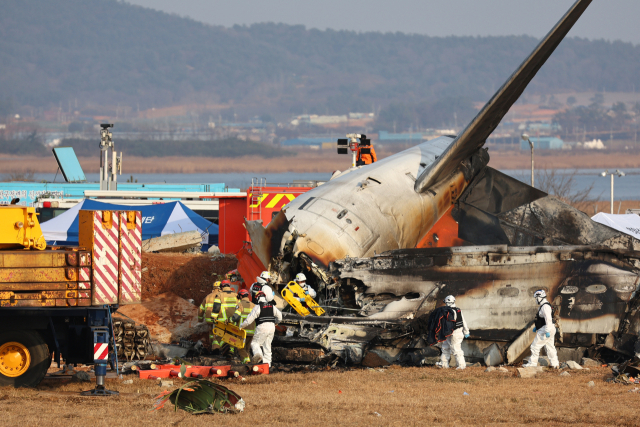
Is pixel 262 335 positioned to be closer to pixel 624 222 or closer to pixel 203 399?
pixel 203 399

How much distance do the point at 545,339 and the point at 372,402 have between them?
4.90 meters

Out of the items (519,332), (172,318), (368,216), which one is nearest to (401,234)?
(368,216)

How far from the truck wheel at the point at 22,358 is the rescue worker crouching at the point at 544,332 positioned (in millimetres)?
9424

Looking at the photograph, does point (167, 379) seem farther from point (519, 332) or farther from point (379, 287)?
point (519, 332)

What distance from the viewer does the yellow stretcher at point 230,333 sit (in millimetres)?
15734

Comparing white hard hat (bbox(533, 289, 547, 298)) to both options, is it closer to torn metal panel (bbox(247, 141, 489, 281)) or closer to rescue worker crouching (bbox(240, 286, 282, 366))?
torn metal panel (bbox(247, 141, 489, 281))

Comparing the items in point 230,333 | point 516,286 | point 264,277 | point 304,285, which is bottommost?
point 230,333

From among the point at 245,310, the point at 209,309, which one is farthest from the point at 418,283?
the point at 209,309

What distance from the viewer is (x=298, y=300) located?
52.9 feet

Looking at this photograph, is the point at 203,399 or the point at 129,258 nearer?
the point at 203,399

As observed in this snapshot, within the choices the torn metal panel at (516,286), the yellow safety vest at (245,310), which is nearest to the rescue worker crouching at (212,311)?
the yellow safety vest at (245,310)

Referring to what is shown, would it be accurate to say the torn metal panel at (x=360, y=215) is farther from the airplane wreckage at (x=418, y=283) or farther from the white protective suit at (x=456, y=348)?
the white protective suit at (x=456, y=348)

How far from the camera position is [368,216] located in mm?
17938

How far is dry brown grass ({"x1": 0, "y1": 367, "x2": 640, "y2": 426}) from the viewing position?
33.2 ft
